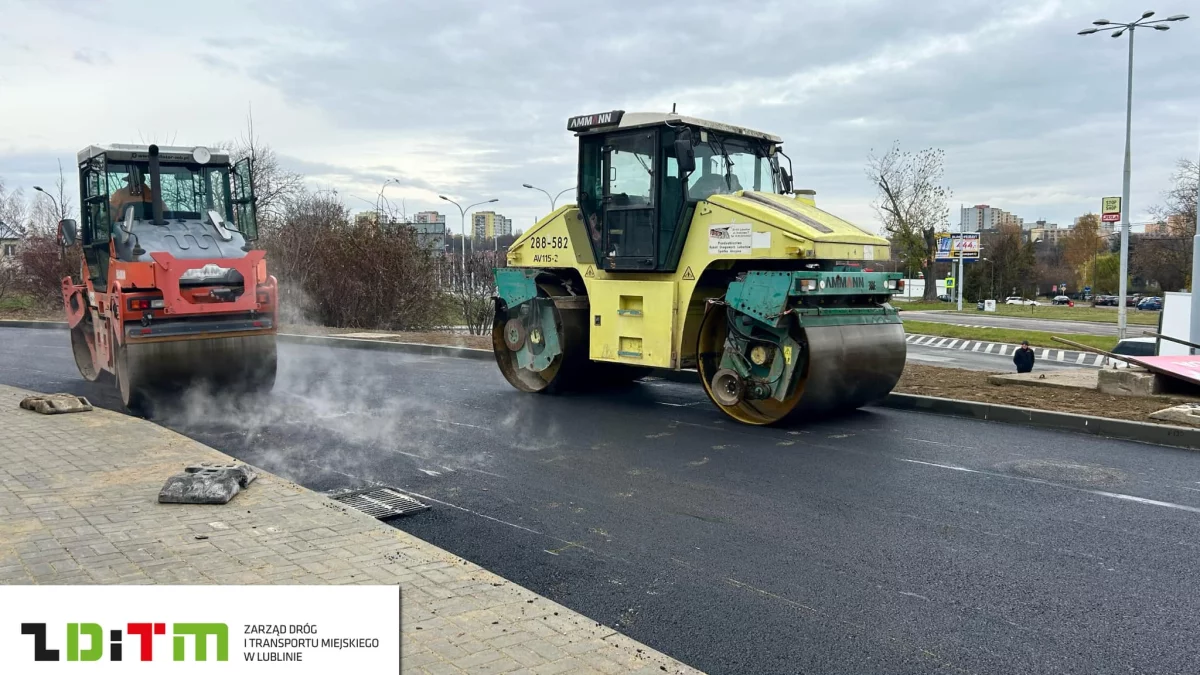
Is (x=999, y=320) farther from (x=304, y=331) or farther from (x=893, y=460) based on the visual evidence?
(x=893, y=460)

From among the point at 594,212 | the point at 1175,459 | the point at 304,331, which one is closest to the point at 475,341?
the point at 304,331

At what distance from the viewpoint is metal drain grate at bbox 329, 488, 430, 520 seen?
19.3ft

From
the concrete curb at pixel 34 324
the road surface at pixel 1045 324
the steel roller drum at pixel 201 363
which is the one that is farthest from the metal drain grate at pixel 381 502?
the road surface at pixel 1045 324

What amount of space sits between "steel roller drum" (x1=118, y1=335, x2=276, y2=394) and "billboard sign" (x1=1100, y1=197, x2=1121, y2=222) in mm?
22906

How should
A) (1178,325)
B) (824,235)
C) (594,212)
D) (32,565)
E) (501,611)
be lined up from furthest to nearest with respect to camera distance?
(1178,325), (594,212), (824,235), (32,565), (501,611)

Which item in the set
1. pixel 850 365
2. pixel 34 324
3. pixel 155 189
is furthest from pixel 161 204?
pixel 34 324

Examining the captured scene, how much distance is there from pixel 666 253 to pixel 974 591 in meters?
5.62

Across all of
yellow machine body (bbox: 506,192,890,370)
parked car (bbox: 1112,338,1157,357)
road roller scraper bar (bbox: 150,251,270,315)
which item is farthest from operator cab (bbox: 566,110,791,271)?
parked car (bbox: 1112,338,1157,357)

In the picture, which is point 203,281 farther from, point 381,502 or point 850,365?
point 850,365

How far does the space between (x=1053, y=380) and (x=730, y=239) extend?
5.04 meters

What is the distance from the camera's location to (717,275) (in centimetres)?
970

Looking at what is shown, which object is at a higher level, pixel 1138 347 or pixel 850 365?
pixel 850 365

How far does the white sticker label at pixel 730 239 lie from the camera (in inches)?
347

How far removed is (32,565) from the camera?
439 centimetres
